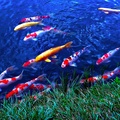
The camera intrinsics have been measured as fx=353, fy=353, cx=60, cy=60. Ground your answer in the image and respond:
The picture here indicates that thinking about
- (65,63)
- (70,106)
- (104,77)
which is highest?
(70,106)

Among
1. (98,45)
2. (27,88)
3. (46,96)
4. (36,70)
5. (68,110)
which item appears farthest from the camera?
(98,45)

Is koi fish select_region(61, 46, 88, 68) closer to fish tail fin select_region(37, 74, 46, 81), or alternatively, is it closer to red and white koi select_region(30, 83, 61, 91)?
fish tail fin select_region(37, 74, 46, 81)

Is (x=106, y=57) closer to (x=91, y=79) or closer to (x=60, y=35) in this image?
(x=91, y=79)

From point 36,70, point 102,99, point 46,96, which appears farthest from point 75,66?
point 102,99

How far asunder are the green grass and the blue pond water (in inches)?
19.9

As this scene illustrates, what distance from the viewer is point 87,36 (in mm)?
3947

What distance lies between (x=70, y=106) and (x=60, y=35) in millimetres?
1357

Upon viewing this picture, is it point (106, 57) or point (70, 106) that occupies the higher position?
point (70, 106)

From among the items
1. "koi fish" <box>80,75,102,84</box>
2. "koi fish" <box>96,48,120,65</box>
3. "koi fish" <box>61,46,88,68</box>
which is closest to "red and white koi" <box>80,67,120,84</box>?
"koi fish" <box>80,75,102,84</box>

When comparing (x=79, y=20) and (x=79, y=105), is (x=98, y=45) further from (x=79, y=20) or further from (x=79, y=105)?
(x=79, y=105)

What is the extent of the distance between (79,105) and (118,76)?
97 cm

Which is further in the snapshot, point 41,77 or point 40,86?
point 41,77

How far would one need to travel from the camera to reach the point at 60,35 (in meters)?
3.95

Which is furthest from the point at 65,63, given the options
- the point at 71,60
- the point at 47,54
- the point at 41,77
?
the point at 41,77
